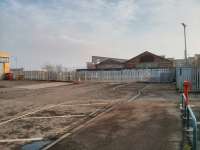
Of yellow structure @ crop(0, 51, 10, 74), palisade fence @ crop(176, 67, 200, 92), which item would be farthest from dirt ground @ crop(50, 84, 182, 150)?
yellow structure @ crop(0, 51, 10, 74)

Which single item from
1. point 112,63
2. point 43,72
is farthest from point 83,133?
point 112,63

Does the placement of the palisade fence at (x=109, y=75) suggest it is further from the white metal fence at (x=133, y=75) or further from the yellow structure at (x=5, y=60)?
the yellow structure at (x=5, y=60)

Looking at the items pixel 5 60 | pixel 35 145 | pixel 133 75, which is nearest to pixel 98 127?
pixel 35 145

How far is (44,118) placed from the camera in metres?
8.73

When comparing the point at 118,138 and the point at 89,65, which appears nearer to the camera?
the point at 118,138

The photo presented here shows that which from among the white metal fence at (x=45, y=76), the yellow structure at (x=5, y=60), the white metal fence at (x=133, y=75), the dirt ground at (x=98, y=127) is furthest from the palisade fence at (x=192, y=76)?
the yellow structure at (x=5, y=60)

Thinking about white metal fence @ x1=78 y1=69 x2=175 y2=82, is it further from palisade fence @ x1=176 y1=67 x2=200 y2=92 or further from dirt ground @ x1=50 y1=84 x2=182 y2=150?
dirt ground @ x1=50 y1=84 x2=182 y2=150

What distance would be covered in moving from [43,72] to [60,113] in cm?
2606

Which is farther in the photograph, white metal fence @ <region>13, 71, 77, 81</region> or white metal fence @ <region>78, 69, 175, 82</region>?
white metal fence @ <region>13, 71, 77, 81</region>

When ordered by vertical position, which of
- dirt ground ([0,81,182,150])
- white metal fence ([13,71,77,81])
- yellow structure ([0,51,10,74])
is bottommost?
dirt ground ([0,81,182,150])

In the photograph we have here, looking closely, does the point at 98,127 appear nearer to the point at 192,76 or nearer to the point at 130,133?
the point at 130,133

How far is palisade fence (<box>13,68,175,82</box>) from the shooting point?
2906 cm

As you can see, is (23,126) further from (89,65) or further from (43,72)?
(89,65)

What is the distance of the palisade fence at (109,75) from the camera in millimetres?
29062
